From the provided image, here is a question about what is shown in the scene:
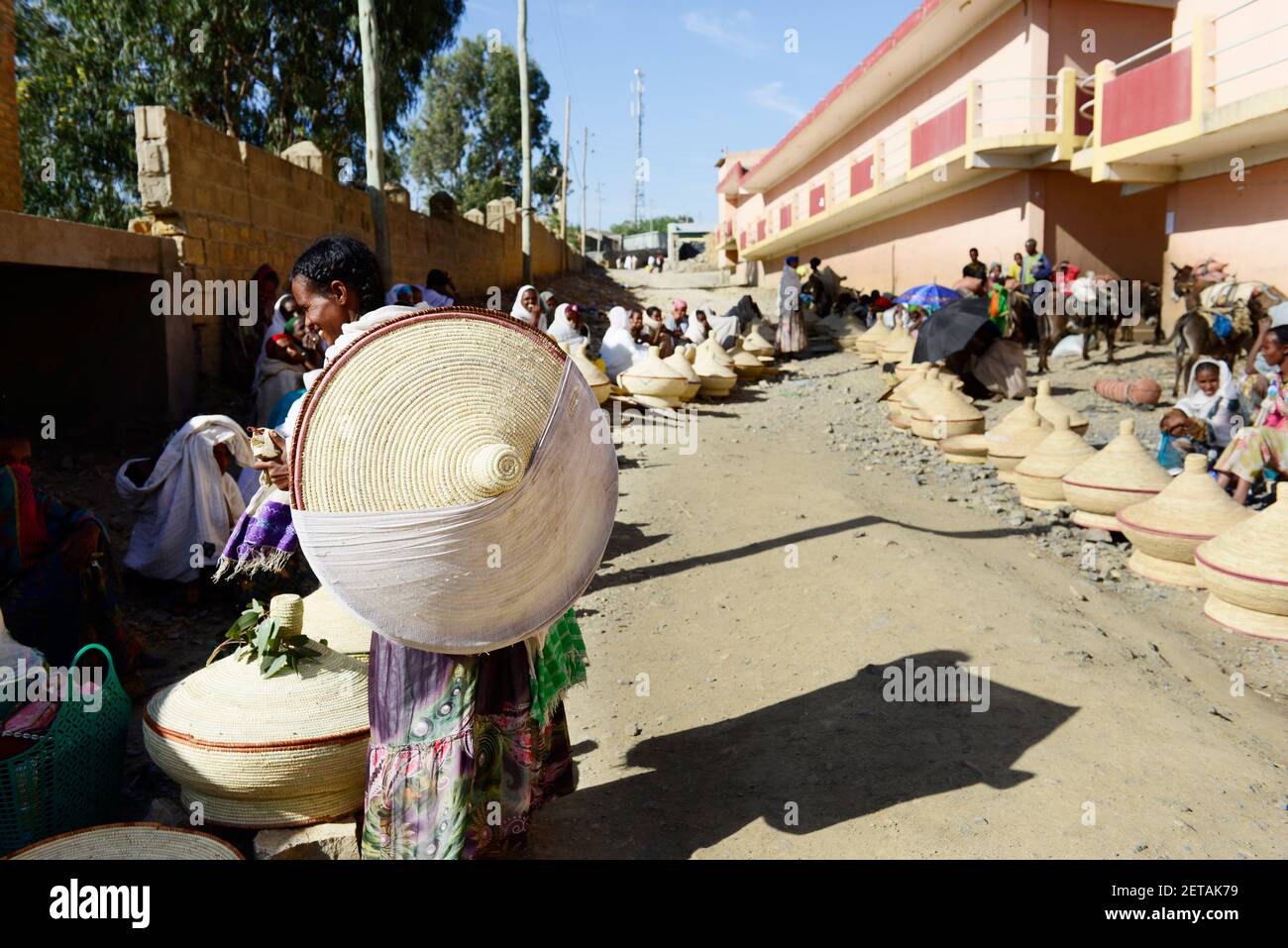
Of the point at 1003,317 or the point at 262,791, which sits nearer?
the point at 262,791

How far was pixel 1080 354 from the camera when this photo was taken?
47.1 ft

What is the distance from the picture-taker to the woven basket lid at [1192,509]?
18.9ft

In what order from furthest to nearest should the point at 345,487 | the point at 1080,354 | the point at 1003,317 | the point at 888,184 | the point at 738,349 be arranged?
the point at 888,184
the point at 738,349
the point at 1080,354
the point at 1003,317
the point at 345,487

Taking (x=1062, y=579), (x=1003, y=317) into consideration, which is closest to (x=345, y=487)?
(x=1062, y=579)

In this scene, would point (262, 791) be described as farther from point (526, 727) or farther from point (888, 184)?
point (888, 184)

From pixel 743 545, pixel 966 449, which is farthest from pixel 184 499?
pixel 966 449

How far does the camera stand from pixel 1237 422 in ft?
23.9

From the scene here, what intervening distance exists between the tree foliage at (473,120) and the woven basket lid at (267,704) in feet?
141

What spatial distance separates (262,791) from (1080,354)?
14.1 metres

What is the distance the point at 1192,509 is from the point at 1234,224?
8.81m

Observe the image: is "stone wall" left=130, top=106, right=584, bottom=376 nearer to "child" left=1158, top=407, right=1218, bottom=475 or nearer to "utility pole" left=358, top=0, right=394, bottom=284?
"utility pole" left=358, top=0, right=394, bottom=284

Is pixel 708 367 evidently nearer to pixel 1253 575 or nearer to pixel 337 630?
pixel 1253 575

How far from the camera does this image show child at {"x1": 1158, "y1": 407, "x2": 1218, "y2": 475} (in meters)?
7.36

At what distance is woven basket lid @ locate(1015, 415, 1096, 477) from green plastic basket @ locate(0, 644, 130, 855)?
6.49 metres
